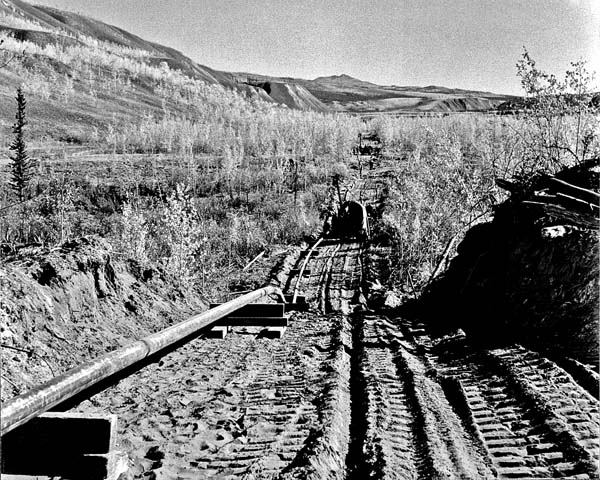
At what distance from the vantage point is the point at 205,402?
193 inches

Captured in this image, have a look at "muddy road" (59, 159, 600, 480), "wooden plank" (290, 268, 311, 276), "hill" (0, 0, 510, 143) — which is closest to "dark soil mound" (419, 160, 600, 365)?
"muddy road" (59, 159, 600, 480)

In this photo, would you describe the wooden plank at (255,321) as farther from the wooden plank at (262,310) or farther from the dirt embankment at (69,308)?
the dirt embankment at (69,308)

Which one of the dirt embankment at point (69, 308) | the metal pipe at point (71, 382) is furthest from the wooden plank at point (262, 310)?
the metal pipe at point (71, 382)

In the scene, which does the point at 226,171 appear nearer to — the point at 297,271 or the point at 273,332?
the point at 297,271

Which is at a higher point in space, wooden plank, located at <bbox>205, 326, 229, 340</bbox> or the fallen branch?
the fallen branch

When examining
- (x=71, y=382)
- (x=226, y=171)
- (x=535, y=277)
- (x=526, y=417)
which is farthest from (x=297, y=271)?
(x=226, y=171)

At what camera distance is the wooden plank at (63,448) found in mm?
3246

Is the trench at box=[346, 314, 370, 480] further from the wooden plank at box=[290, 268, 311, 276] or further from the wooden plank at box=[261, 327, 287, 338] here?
the wooden plank at box=[290, 268, 311, 276]

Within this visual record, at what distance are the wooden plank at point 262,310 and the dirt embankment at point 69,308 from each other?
3.32 ft

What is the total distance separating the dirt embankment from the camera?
17.1ft

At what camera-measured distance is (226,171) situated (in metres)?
50.3

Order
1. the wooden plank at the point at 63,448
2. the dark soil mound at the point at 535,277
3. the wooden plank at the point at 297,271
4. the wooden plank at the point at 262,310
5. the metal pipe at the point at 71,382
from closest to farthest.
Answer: the metal pipe at the point at 71,382 < the wooden plank at the point at 63,448 < the dark soil mound at the point at 535,277 < the wooden plank at the point at 262,310 < the wooden plank at the point at 297,271

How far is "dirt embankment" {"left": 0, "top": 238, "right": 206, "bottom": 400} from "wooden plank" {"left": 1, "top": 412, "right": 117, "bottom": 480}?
107 cm

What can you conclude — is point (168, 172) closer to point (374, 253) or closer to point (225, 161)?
point (225, 161)
